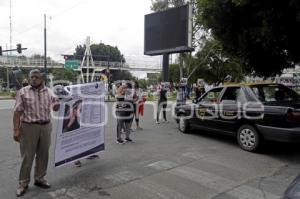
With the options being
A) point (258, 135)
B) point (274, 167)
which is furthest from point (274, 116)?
point (274, 167)

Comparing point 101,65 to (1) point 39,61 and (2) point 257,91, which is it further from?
(2) point 257,91

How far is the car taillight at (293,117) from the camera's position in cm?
647

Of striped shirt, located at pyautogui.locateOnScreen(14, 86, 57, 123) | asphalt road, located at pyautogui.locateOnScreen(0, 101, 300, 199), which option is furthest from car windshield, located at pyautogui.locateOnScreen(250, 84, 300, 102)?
striped shirt, located at pyautogui.locateOnScreen(14, 86, 57, 123)

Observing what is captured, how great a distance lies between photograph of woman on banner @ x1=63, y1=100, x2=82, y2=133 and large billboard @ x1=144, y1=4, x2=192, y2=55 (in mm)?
12773

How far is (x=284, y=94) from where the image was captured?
7918 mm

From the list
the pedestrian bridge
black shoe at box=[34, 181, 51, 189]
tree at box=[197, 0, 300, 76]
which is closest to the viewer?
black shoe at box=[34, 181, 51, 189]

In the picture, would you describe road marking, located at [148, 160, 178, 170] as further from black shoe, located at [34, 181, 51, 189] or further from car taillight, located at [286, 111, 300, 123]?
car taillight, located at [286, 111, 300, 123]

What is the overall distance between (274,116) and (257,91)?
0.95m

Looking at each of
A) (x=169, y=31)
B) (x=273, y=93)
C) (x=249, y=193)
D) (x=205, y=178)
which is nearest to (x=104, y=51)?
(x=169, y=31)

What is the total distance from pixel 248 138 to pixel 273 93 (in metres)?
1.29

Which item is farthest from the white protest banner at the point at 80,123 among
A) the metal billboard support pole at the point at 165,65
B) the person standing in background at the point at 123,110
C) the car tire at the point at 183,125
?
the metal billboard support pole at the point at 165,65

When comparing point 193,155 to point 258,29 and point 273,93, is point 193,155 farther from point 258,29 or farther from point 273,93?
point 258,29

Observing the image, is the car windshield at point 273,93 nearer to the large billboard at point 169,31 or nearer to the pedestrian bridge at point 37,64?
the large billboard at point 169,31

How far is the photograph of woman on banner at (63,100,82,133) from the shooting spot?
5.56 m
